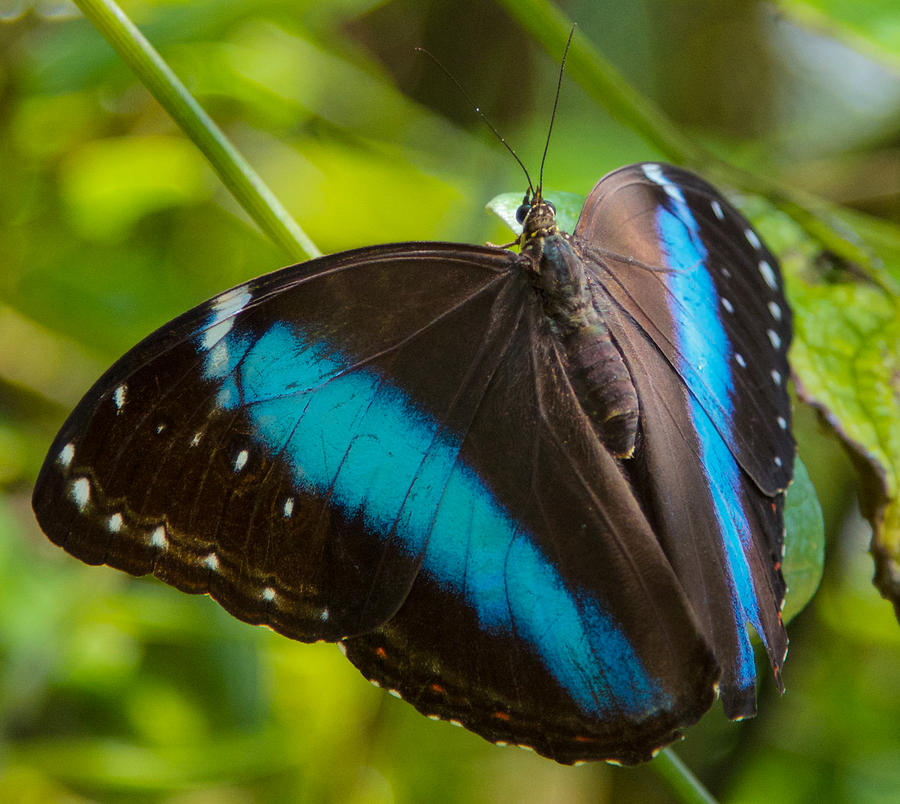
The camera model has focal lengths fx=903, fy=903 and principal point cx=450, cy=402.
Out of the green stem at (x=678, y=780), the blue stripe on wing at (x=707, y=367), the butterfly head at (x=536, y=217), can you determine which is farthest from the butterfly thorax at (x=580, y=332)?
the green stem at (x=678, y=780)

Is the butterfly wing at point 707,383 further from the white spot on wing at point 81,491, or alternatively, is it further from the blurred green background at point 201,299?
the white spot on wing at point 81,491

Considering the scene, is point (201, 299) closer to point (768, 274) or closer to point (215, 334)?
point (215, 334)

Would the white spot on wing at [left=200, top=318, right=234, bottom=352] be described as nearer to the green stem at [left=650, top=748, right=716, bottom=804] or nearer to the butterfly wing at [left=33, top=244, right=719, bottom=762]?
the butterfly wing at [left=33, top=244, right=719, bottom=762]

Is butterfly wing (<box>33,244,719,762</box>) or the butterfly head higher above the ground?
the butterfly head

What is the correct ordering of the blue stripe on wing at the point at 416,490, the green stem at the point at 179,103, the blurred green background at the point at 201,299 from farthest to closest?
the blurred green background at the point at 201,299
the blue stripe on wing at the point at 416,490
the green stem at the point at 179,103

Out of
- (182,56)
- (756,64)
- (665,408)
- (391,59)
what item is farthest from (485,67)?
(665,408)

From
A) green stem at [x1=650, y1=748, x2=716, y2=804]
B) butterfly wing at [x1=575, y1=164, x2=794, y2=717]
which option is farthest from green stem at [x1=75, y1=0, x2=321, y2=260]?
green stem at [x1=650, y1=748, x2=716, y2=804]
